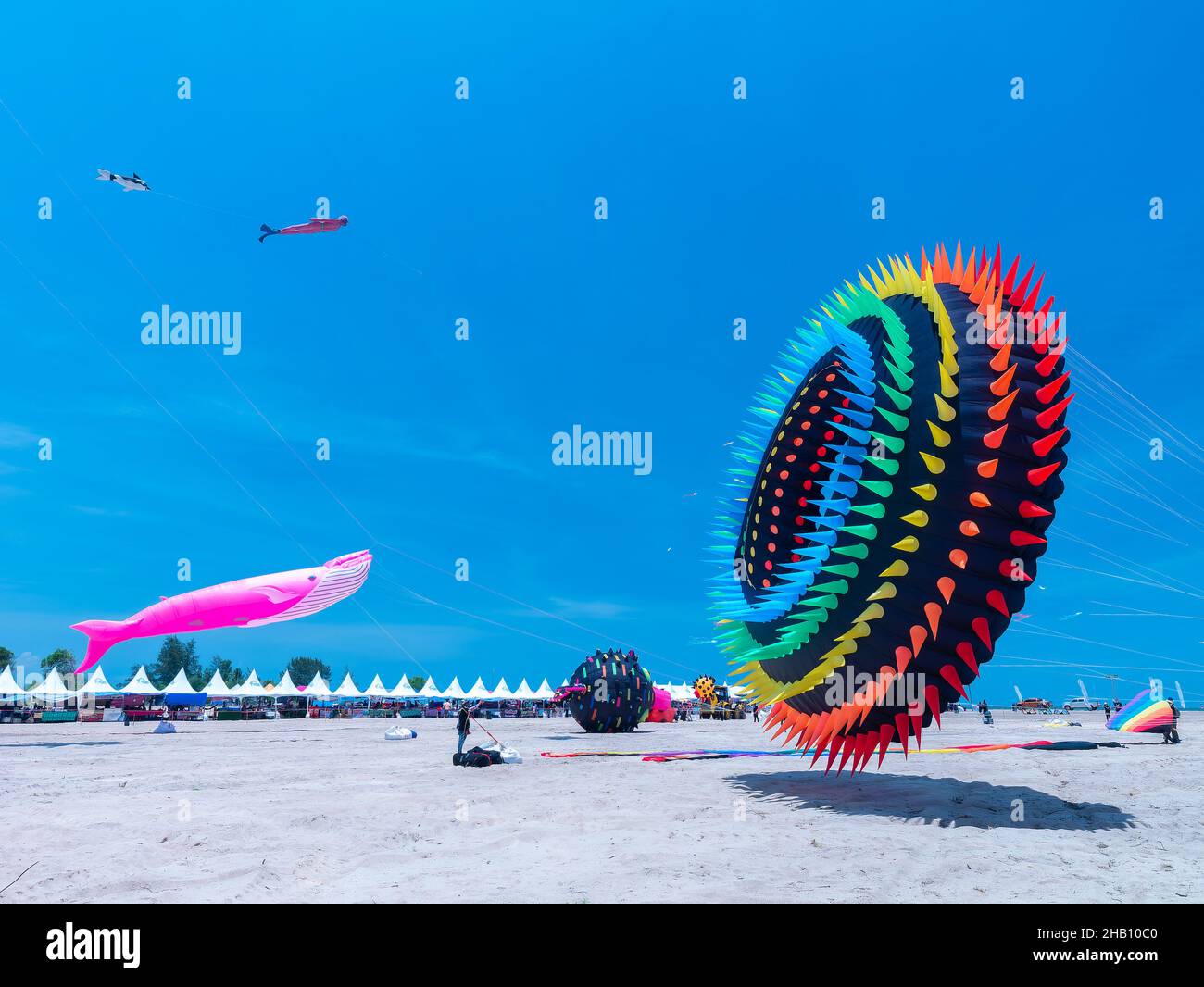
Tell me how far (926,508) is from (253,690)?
6622 cm

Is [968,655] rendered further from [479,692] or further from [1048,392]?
[479,692]

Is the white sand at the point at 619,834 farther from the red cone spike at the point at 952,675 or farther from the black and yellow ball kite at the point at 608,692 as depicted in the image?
the black and yellow ball kite at the point at 608,692

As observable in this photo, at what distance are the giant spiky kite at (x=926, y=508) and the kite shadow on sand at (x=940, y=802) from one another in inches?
44.3

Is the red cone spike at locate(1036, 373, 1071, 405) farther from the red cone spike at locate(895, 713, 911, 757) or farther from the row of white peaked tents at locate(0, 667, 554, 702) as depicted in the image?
the row of white peaked tents at locate(0, 667, 554, 702)

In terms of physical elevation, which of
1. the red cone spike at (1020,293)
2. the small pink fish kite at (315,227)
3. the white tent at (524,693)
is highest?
the small pink fish kite at (315,227)

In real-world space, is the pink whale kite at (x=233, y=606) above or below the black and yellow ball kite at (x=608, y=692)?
above

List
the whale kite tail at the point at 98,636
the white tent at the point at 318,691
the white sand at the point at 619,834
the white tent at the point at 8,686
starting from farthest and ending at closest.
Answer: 1. the white tent at the point at 318,691
2. the white tent at the point at 8,686
3. the whale kite tail at the point at 98,636
4. the white sand at the point at 619,834

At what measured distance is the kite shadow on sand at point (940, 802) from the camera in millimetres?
10227

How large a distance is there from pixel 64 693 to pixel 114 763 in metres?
41.3

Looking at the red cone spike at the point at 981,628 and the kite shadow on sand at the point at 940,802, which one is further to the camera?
the kite shadow on sand at the point at 940,802

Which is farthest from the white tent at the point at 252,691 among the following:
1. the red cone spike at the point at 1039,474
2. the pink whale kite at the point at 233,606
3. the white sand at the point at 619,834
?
the red cone spike at the point at 1039,474

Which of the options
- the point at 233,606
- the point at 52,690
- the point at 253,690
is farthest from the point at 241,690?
the point at 233,606

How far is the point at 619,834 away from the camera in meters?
9.55

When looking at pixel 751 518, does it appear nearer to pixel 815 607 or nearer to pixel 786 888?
pixel 815 607
